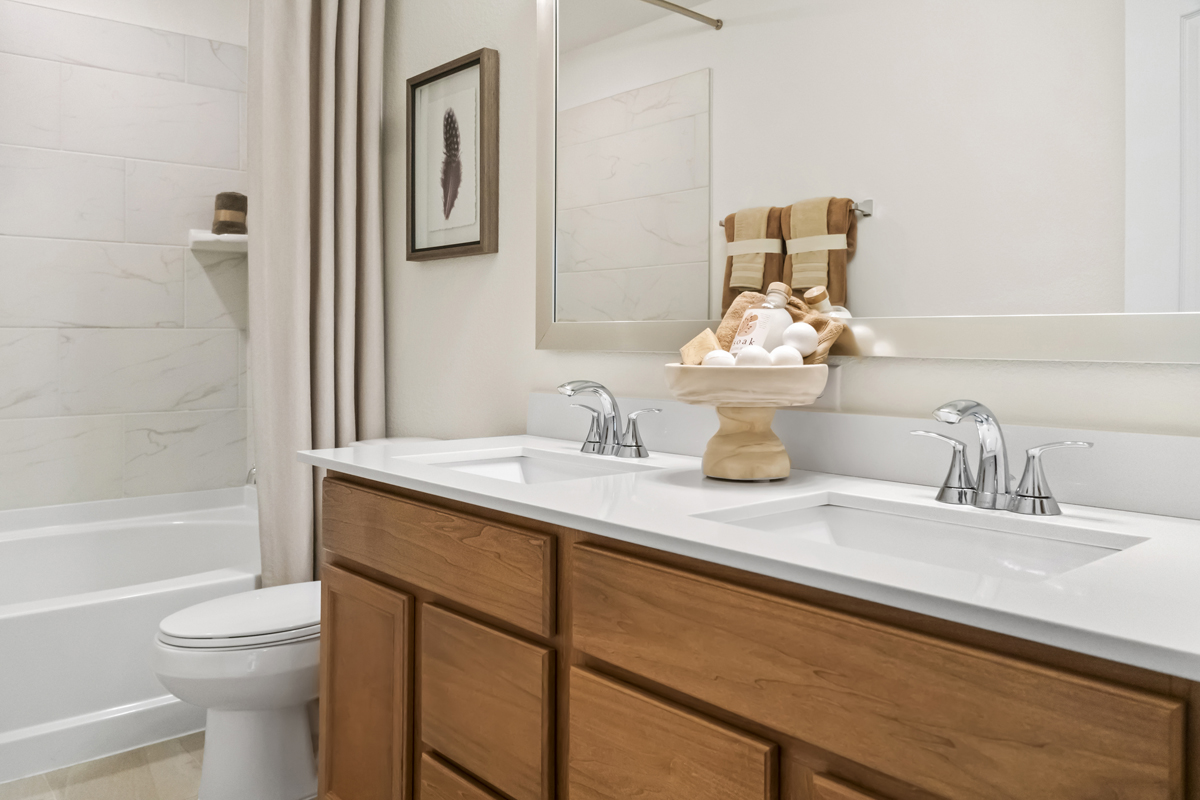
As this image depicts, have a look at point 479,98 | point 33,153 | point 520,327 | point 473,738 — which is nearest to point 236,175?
A: point 33,153

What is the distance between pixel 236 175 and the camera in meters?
2.98

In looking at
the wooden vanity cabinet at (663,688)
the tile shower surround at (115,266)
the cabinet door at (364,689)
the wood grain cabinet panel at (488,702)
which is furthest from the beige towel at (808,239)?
the tile shower surround at (115,266)

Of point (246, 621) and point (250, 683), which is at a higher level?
point (246, 621)

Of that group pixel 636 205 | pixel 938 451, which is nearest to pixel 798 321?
pixel 938 451

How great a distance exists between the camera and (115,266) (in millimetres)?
2744

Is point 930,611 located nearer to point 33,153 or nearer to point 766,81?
point 766,81

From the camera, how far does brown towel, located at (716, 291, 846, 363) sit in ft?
4.17

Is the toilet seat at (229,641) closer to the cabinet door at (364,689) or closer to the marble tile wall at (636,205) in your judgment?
the cabinet door at (364,689)

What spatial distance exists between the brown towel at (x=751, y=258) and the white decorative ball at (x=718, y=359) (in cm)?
26

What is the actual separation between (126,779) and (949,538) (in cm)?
200

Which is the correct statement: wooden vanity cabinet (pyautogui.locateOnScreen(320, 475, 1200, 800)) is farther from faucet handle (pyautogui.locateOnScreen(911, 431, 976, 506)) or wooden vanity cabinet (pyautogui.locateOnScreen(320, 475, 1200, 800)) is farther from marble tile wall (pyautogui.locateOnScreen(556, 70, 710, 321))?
marble tile wall (pyautogui.locateOnScreen(556, 70, 710, 321))

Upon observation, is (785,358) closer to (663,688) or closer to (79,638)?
(663,688)

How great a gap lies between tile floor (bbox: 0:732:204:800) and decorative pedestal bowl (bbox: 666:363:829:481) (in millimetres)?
1549

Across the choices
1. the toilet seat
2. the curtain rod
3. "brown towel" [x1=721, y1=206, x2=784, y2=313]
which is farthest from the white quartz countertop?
the curtain rod
